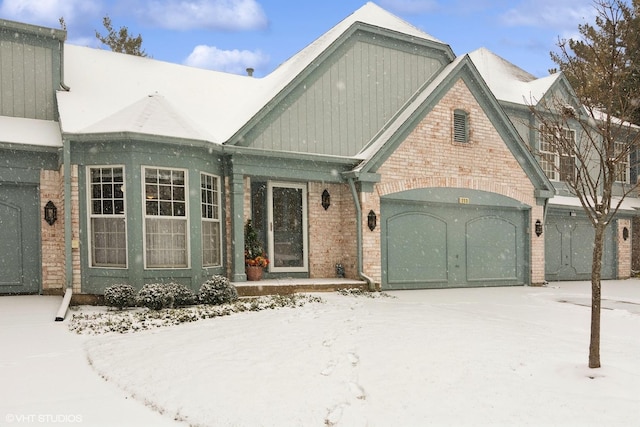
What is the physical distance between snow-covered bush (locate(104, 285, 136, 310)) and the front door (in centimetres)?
357

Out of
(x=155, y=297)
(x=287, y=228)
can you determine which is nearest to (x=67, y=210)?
(x=155, y=297)

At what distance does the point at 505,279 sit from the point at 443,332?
26.2ft

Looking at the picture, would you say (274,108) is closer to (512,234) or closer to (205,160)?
(205,160)

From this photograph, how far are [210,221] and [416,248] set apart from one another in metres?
5.40

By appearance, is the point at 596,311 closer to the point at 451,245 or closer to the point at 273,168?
the point at 273,168

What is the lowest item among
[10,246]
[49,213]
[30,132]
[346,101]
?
[10,246]

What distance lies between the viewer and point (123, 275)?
30.4ft

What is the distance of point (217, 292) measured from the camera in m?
9.16

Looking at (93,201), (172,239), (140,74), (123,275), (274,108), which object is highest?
(140,74)

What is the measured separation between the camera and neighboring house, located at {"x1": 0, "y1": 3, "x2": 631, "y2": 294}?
9547 mm

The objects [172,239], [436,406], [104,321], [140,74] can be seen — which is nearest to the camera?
[436,406]

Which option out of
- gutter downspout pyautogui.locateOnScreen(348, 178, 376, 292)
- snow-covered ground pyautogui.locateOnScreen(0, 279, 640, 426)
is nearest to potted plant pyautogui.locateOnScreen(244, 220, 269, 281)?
gutter downspout pyautogui.locateOnScreen(348, 178, 376, 292)

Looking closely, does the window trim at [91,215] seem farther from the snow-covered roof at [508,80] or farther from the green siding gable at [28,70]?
the snow-covered roof at [508,80]

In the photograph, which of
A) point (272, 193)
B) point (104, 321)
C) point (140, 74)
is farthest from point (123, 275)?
point (140, 74)
